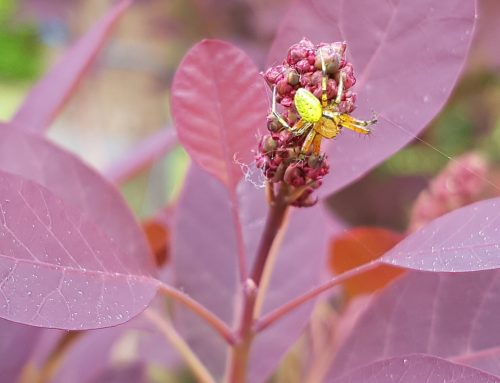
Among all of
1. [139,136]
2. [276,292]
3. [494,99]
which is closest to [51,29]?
[139,136]

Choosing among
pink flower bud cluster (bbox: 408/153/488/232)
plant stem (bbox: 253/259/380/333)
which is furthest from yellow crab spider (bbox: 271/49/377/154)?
pink flower bud cluster (bbox: 408/153/488/232)

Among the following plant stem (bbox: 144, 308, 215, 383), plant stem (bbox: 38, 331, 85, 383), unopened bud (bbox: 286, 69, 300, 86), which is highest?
unopened bud (bbox: 286, 69, 300, 86)

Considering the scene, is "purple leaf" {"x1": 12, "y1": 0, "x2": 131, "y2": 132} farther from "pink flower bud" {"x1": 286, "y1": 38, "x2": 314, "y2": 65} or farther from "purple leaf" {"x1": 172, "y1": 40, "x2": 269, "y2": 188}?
"pink flower bud" {"x1": 286, "y1": 38, "x2": 314, "y2": 65}

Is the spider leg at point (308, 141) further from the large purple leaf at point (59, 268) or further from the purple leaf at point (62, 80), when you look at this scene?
the purple leaf at point (62, 80)

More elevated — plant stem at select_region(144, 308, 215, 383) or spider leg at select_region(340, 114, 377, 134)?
spider leg at select_region(340, 114, 377, 134)

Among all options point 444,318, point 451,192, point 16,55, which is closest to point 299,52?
point 444,318

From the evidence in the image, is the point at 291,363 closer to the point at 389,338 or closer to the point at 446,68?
the point at 389,338
